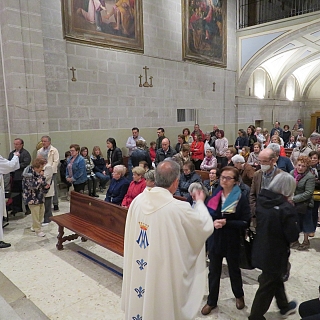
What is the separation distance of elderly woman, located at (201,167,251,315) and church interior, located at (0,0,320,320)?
51cm

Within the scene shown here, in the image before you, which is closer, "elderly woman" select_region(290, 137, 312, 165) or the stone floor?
the stone floor

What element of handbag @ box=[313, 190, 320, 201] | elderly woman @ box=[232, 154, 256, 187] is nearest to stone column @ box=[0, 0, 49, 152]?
elderly woman @ box=[232, 154, 256, 187]

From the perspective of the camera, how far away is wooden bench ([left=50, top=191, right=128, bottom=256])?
3.86m

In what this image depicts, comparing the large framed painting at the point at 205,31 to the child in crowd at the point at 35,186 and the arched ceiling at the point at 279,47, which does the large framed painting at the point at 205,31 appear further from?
the child in crowd at the point at 35,186

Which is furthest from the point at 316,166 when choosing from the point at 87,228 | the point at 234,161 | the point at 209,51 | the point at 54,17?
the point at 209,51

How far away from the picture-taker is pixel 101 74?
8516 millimetres

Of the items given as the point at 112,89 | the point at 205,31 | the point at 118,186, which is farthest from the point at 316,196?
the point at 205,31

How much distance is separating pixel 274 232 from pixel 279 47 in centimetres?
1173

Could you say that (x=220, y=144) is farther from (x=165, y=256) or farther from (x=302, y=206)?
(x=165, y=256)

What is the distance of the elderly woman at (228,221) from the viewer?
9.34ft

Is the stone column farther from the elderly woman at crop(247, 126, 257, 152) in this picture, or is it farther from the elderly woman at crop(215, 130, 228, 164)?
the elderly woman at crop(247, 126, 257, 152)

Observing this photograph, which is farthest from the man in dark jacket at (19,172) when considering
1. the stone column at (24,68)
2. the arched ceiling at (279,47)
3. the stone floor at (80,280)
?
the arched ceiling at (279,47)

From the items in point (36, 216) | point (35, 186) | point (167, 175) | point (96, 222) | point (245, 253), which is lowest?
point (36, 216)

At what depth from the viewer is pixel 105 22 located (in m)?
8.40
